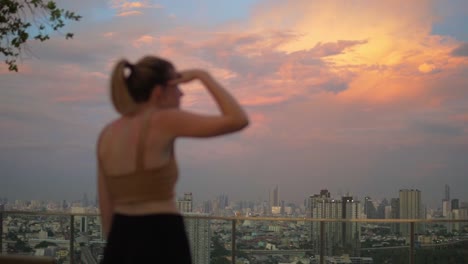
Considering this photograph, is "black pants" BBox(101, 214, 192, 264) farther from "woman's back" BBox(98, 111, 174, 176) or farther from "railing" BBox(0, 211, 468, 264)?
"railing" BBox(0, 211, 468, 264)

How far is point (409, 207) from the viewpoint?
944cm

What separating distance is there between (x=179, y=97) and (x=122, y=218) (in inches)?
18.7

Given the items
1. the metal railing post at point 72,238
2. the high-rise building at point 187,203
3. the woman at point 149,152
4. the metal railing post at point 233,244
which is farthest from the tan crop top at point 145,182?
the metal railing post at point 72,238

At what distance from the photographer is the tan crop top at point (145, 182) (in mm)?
2246

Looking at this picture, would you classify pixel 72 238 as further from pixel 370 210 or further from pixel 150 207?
pixel 150 207

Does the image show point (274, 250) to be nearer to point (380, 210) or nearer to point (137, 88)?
point (380, 210)

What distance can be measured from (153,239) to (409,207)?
7721 millimetres

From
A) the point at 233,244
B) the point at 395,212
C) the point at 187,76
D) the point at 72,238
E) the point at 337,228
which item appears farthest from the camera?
the point at 395,212

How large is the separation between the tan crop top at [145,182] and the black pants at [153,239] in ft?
0.22

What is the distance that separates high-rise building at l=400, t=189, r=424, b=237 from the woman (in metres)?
6.49

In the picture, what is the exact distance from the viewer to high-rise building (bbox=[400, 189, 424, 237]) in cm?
833

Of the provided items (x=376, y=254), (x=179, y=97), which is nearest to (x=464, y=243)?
(x=376, y=254)

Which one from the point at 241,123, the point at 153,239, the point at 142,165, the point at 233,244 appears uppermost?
the point at 241,123

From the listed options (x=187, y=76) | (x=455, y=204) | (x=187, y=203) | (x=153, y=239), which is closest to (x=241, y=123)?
(x=187, y=76)
